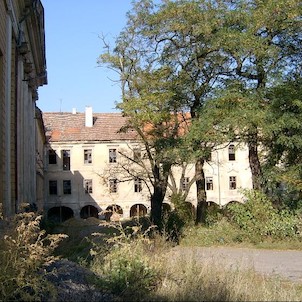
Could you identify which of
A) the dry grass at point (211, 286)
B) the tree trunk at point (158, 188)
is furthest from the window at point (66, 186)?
the dry grass at point (211, 286)

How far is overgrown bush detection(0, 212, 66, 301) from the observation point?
5234mm

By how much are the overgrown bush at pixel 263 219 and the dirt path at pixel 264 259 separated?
1.40 meters

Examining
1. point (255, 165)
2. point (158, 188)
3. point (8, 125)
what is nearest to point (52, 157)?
point (158, 188)

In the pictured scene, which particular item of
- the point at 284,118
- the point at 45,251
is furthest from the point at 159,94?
the point at 45,251

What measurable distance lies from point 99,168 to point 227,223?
34.5 m

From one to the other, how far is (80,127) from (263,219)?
3805cm

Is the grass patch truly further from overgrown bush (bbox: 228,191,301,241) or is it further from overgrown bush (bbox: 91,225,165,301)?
overgrown bush (bbox: 91,225,165,301)

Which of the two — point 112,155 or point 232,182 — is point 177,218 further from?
point 232,182

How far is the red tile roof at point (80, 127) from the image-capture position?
52.2 meters

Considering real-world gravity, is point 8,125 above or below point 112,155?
below

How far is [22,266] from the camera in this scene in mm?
5398

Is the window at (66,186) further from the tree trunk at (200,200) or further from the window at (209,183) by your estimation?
the tree trunk at (200,200)

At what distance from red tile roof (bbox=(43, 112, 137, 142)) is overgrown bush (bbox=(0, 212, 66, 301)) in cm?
4497

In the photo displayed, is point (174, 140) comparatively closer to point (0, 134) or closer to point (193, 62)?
point (193, 62)
